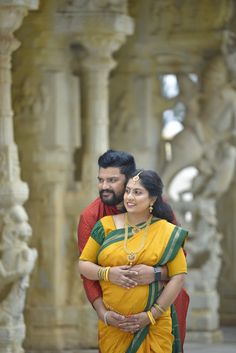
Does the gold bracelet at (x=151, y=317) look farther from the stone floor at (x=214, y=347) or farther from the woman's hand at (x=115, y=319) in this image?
the stone floor at (x=214, y=347)

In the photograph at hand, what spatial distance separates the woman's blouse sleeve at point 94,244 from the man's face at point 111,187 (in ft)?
0.78

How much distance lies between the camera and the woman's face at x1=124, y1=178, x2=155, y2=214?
1162cm

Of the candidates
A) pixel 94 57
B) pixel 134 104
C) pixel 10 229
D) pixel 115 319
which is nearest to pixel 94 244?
pixel 115 319

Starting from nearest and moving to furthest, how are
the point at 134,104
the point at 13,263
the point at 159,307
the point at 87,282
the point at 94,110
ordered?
the point at 159,307, the point at 87,282, the point at 13,263, the point at 94,110, the point at 134,104

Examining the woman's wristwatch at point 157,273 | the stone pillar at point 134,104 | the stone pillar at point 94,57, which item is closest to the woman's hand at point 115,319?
the woman's wristwatch at point 157,273

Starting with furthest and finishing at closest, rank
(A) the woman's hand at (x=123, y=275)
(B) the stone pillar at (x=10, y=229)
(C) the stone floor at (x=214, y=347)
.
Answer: (C) the stone floor at (x=214, y=347) → (B) the stone pillar at (x=10, y=229) → (A) the woman's hand at (x=123, y=275)

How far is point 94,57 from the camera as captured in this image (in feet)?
65.2

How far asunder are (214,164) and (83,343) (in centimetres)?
294

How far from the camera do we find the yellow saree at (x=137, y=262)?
38.0 ft

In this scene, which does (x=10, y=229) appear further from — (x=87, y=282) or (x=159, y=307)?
(x=159, y=307)

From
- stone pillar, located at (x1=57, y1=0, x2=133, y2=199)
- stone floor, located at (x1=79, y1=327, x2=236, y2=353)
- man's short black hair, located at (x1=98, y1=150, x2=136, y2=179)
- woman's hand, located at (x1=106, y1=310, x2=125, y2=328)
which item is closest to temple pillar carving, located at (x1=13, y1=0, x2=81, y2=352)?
stone pillar, located at (x1=57, y1=0, x2=133, y2=199)

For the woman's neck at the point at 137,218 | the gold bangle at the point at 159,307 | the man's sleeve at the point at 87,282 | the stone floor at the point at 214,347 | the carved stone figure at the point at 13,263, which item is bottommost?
the stone floor at the point at 214,347

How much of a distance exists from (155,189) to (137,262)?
0.46 metres

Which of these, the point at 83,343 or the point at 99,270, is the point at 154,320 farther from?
the point at 83,343
